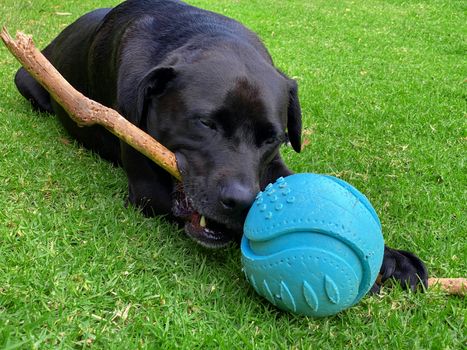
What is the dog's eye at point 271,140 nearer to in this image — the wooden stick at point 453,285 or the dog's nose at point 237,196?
Answer: the dog's nose at point 237,196

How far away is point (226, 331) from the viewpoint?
2102 millimetres

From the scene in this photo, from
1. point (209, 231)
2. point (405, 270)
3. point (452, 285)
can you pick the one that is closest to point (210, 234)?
point (209, 231)

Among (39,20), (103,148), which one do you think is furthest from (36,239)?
(39,20)

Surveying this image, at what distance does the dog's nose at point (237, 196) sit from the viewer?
2.36 meters

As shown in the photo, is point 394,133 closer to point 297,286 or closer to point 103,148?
point 103,148

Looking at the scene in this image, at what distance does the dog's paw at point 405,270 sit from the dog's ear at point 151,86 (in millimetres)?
1354

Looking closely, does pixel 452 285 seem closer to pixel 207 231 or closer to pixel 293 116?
pixel 207 231

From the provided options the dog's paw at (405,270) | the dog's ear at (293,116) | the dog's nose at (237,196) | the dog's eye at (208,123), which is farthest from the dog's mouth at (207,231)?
the dog's ear at (293,116)

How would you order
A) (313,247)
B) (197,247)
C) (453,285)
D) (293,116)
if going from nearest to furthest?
(313,247), (453,285), (197,247), (293,116)

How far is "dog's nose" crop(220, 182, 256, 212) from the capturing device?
7.73 ft

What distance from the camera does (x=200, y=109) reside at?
8.48 feet

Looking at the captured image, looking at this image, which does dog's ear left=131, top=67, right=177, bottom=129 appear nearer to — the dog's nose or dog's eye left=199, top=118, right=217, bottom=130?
dog's eye left=199, top=118, right=217, bottom=130

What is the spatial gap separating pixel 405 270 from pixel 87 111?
165 cm

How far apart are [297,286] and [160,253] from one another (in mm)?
806
